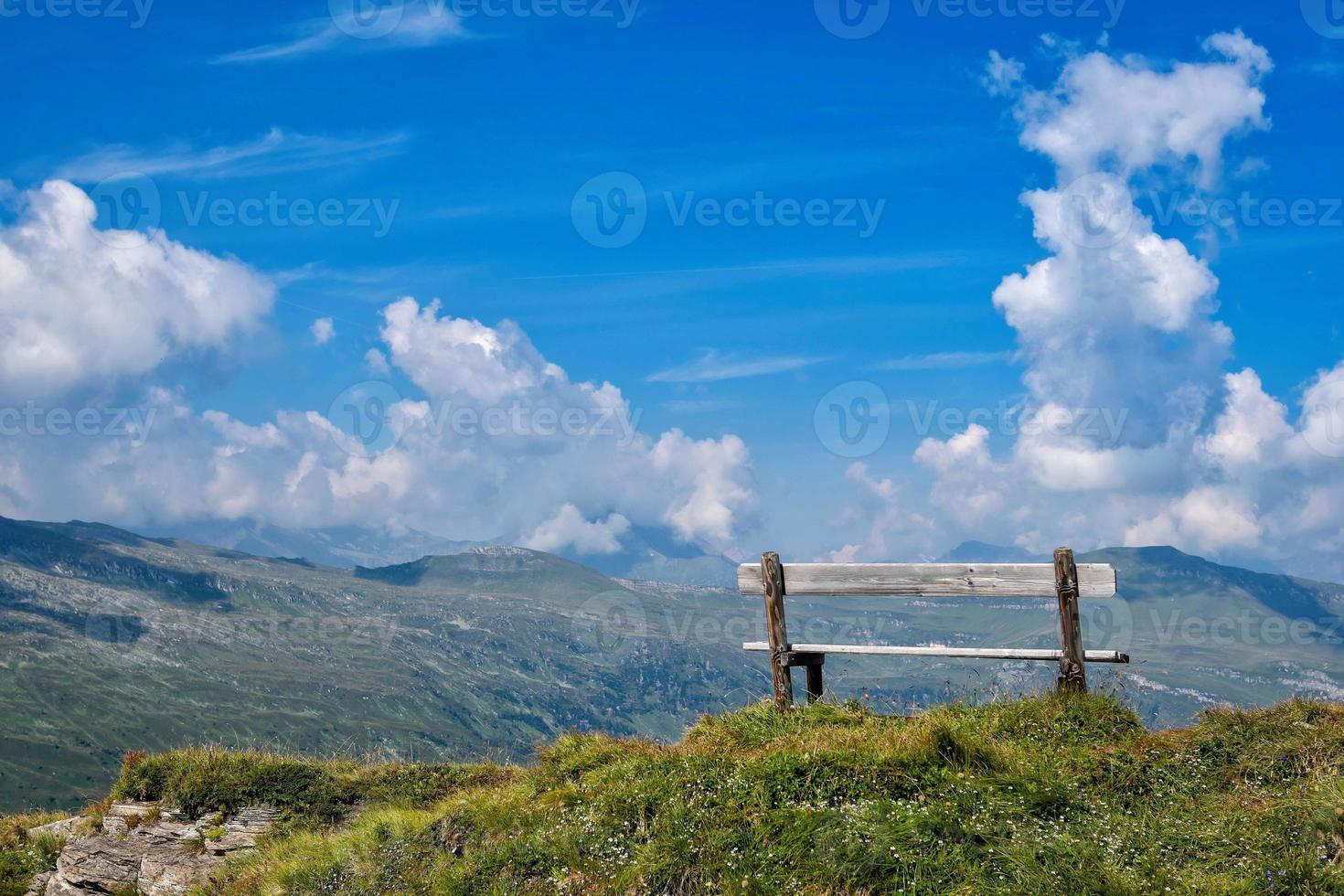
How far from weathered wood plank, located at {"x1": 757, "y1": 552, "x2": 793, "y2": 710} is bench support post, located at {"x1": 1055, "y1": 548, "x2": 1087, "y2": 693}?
435 cm

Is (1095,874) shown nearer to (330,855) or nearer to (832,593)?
(832,593)

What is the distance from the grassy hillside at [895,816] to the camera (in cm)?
1044

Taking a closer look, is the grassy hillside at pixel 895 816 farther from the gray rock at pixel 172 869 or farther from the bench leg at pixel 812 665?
the bench leg at pixel 812 665

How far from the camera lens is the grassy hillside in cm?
1044

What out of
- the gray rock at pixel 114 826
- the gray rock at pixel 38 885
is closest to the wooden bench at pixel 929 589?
the gray rock at pixel 114 826

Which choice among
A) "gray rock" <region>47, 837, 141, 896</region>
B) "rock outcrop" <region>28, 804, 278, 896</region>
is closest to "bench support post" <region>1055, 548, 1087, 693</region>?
"rock outcrop" <region>28, 804, 278, 896</region>

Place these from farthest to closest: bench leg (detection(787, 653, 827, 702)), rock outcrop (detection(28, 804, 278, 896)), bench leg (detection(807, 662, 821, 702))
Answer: bench leg (detection(787, 653, 827, 702)) < bench leg (detection(807, 662, 821, 702)) < rock outcrop (detection(28, 804, 278, 896))

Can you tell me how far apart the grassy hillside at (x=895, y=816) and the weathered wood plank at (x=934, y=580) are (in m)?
2.11

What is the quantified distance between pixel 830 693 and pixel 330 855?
7.90m

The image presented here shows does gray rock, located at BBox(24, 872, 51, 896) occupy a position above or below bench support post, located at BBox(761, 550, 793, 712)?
below

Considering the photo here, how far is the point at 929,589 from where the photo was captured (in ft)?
58.2

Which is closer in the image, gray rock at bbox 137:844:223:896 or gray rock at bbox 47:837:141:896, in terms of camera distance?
gray rock at bbox 137:844:223:896

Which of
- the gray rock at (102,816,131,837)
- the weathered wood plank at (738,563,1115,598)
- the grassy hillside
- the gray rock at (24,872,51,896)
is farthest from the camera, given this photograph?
the gray rock at (24,872,51,896)

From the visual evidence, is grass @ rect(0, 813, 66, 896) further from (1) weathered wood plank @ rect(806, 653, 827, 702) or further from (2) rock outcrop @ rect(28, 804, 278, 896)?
(1) weathered wood plank @ rect(806, 653, 827, 702)
